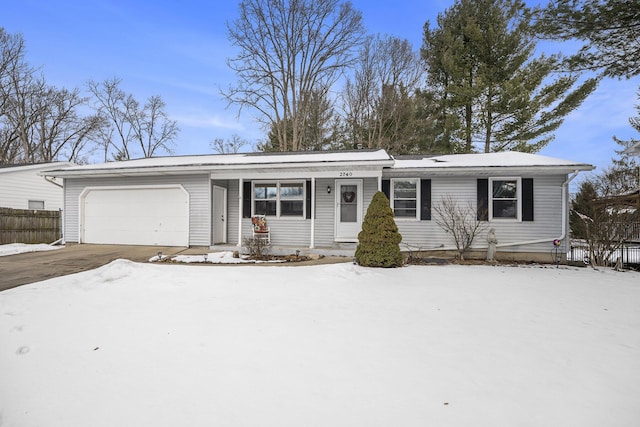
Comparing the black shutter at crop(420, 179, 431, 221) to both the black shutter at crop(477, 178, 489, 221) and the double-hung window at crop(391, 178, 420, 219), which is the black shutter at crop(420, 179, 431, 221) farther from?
the black shutter at crop(477, 178, 489, 221)

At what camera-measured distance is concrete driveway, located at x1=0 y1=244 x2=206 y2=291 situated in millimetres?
6488

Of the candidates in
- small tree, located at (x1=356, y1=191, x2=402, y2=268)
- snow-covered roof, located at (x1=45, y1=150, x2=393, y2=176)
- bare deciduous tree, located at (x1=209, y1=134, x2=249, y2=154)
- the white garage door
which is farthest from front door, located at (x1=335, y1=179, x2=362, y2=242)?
bare deciduous tree, located at (x1=209, y1=134, x2=249, y2=154)

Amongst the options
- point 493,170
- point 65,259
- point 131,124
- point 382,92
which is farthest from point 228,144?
point 493,170

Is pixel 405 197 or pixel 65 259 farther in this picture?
pixel 405 197

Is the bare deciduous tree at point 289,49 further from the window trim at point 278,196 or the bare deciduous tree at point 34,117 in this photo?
the bare deciduous tree at point 34,117

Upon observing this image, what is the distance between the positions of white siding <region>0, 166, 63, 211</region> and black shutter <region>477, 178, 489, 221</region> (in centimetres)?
1792

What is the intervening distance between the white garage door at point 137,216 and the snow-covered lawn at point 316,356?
4.81 metres

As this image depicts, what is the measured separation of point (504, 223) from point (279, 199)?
7032mm

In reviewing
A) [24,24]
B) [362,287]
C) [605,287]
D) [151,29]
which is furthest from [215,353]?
[24,24]

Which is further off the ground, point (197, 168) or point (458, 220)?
point (197, 168)

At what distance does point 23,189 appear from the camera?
14602 mm

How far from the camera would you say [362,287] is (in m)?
5.78

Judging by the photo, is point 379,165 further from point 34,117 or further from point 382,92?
point 34,117

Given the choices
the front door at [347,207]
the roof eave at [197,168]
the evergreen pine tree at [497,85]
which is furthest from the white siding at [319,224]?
the evergreen pine tree at [497,85]
